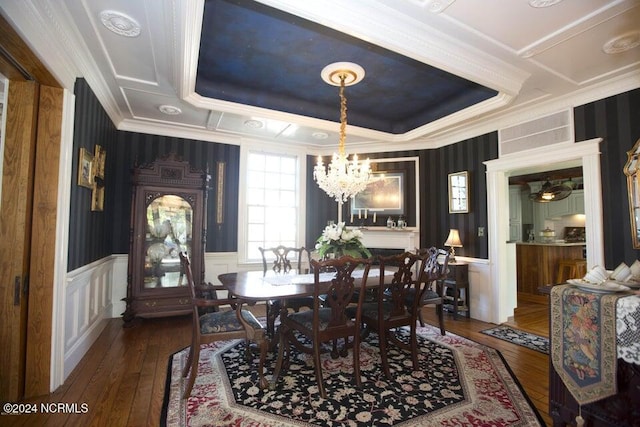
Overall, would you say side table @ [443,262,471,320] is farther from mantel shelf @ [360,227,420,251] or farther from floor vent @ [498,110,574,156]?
floor vent @ [498,110,574,156]

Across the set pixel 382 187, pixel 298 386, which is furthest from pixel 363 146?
pixel 298 386

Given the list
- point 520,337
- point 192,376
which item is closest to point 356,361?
point 192,376

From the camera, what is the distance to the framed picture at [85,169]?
9.11 feet

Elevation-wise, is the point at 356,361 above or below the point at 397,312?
below

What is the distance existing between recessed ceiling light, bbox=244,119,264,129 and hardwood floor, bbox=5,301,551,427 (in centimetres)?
277

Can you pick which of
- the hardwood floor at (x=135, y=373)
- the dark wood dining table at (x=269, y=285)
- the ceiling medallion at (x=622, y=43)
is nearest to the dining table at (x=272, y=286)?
the dark wood dining table at (x=269, y=285)

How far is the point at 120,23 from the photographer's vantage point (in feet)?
7.43

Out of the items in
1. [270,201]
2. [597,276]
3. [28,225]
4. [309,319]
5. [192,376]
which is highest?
[270,201]

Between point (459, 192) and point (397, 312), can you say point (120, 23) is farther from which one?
point (459, 192)

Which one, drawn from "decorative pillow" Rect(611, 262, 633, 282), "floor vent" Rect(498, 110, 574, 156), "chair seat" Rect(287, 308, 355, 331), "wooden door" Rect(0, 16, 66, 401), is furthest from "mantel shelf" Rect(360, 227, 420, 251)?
"wooden door" Rect(0, 16, 66, 401)

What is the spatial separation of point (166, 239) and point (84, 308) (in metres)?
1.22

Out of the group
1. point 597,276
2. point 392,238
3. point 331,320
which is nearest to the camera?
point 597,276

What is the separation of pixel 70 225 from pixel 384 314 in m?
2.81

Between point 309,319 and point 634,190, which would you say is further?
point 634,190
